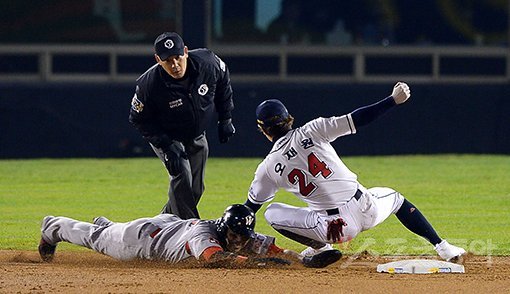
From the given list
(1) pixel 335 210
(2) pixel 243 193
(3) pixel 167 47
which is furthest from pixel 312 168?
(2) pixel 243 193

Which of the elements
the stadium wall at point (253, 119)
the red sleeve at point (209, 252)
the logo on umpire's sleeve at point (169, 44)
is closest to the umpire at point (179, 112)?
the logo on umpire's sleeve at point (169, 44)

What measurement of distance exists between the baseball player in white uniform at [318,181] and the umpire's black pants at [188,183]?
1248mm

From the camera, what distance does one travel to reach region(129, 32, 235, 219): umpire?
9711 millimetres

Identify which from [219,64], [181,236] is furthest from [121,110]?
[181,236]

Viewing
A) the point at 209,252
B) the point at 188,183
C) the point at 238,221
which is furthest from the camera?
the point at 188,183

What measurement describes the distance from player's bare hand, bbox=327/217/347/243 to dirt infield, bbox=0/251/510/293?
0.79 ft

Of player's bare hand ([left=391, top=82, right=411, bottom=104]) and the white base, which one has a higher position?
player's bare hand ([left=391, top=82, right=411, bottom=104])

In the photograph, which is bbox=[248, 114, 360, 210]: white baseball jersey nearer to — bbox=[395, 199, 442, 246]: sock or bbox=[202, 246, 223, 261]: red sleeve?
bbox=[395, 199, 442, 246]: sock

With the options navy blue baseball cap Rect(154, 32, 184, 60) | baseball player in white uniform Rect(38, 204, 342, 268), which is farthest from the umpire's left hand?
baseball player in white uniform Rect(38, 204, 342, 268)

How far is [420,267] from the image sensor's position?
8.17 m

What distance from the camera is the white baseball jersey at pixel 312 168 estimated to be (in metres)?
8.42

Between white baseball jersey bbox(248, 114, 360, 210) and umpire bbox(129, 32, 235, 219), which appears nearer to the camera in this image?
white baseball jersey bbox(248, 114, 360, 210)

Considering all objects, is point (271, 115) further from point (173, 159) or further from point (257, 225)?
point (257, 225)

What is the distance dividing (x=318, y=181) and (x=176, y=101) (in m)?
1.83
